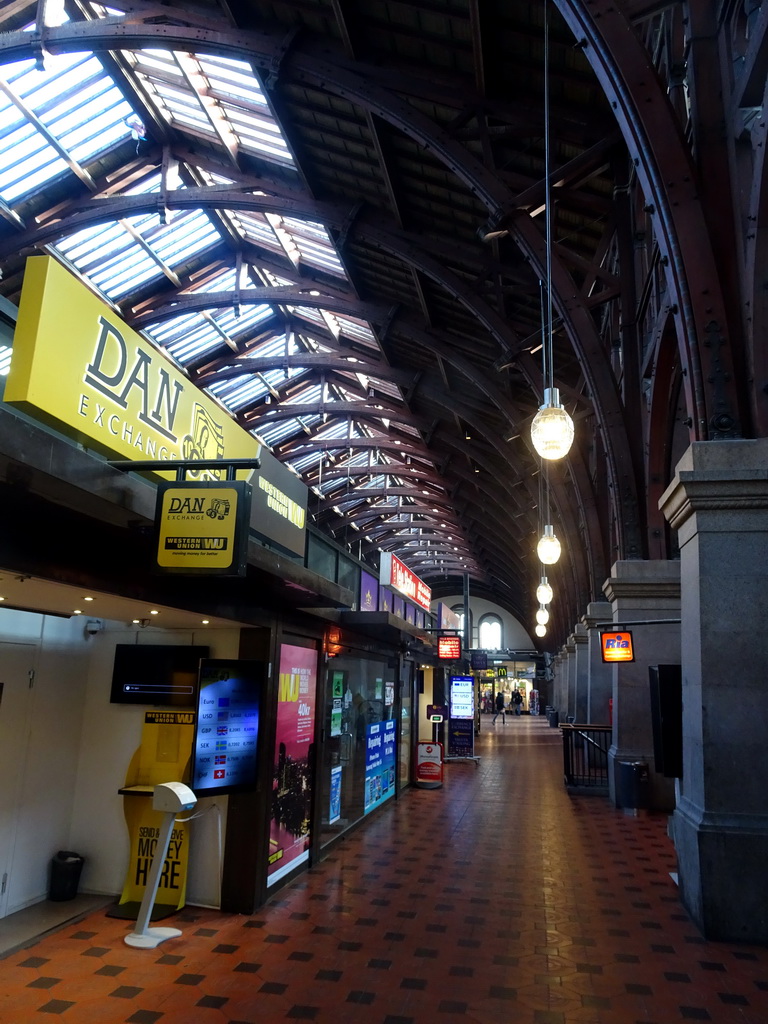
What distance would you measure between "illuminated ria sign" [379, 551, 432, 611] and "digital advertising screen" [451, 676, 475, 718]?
3.82 m

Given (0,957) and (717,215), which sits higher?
(717,215)

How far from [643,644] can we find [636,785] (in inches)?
86.8

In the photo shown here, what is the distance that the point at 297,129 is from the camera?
11219mm

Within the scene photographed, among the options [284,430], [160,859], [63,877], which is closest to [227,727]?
[160,859]

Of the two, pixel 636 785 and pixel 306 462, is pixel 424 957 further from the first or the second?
pixel 306 462

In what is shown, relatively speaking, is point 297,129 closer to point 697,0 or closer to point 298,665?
point 697,0

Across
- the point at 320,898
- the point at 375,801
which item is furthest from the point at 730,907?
the point at 375,801

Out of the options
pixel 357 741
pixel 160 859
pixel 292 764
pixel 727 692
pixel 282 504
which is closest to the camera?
pixel 160 859

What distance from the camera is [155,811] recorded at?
250 inches

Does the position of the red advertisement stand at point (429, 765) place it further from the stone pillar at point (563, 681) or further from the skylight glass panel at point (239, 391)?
the stone pillar at point (563, 681)

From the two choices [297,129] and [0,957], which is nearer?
[0,957]

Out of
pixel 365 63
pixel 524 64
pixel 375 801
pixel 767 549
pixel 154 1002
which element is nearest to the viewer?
pixel 154 1002

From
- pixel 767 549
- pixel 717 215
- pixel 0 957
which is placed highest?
pixel 717 215

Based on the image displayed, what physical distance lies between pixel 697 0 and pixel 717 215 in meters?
1.87
